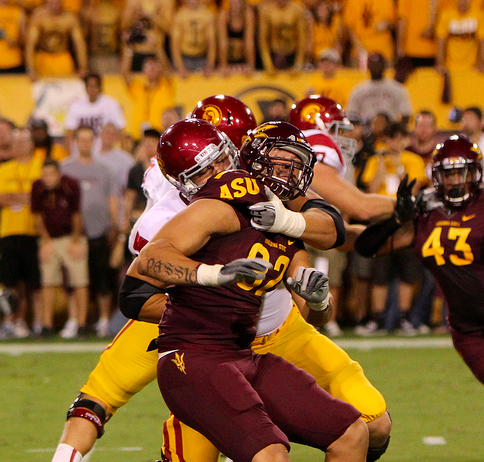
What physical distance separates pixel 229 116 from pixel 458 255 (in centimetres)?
149

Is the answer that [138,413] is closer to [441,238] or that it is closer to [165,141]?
[441,238]

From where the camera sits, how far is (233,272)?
2951mm

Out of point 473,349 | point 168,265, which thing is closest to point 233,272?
point 168,265

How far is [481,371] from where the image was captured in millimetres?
4477

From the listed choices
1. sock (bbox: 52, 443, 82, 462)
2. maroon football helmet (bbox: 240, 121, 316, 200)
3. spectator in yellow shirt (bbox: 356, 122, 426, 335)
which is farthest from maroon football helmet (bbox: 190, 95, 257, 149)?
spectator in yellow shirt (bbox: 356, 122, 426, 335)

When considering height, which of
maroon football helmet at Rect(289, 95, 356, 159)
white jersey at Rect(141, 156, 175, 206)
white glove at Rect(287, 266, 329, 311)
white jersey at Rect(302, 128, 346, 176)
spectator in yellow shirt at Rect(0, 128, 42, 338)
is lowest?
spectator in yellow shirt at Rect(0, 128, 42, 338)

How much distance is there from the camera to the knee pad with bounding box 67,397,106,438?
12.5 feet

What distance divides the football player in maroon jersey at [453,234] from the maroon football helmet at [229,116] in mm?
907

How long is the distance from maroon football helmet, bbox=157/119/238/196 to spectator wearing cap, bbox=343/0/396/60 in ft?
24.8

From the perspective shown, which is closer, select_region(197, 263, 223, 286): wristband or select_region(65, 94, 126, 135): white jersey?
select_region(197, 263, 223, 286): wristband

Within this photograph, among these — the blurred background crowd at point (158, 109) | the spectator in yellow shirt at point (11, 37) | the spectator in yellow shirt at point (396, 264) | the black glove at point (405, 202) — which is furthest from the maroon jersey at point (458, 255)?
the spectator in yellow shirt at point (11, 37)

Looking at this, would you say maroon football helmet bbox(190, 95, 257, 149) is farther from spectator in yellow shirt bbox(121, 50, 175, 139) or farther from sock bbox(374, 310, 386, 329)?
spectator in yellow shirt bbox(121, 50, 175, 139)

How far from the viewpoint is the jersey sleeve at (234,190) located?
3.13m

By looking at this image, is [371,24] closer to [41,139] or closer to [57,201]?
[41,139]
